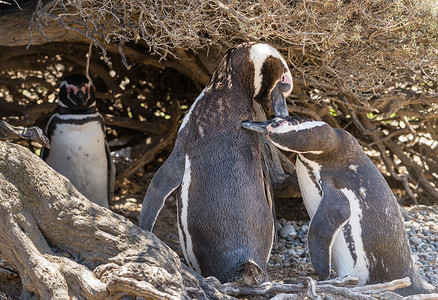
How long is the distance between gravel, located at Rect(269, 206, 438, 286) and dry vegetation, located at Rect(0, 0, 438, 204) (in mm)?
457

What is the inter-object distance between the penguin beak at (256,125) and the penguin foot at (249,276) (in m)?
0.56

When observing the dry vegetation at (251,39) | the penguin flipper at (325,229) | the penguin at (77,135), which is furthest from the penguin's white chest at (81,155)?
the penguin flipper at (325,229)

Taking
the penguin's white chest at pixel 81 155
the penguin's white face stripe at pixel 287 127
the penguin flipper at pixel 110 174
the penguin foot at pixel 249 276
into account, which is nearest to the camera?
the penguin foot at pixel 249 276

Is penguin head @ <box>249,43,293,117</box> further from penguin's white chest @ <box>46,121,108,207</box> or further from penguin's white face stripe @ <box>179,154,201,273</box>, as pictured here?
penguin's white chest @ <box>46,121,108,207</box>

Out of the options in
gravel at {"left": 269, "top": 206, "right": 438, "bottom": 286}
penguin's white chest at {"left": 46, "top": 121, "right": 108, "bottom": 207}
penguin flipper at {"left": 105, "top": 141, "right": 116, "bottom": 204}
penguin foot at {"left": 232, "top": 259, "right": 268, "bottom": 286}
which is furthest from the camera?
penguin flipper at {"left": 105, "top": 141, "right": 116, "bottom": 204}

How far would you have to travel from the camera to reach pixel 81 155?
3.58 meters

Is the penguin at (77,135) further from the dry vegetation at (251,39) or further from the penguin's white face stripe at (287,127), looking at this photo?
the penguin's white face stripe at (287,127)

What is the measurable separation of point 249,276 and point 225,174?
0.50 metres

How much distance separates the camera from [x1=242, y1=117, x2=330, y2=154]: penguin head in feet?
7.77

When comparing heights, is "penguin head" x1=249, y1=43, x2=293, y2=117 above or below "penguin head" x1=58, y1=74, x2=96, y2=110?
below

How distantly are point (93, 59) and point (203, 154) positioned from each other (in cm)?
190

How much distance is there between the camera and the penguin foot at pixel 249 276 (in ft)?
6.75

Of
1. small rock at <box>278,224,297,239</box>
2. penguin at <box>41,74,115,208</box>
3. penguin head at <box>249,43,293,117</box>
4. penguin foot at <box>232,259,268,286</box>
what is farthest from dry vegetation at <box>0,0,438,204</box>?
penguin foot at <box>232,259,268,286</box>

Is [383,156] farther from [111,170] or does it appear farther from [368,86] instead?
[111,170]
